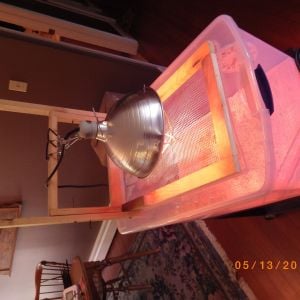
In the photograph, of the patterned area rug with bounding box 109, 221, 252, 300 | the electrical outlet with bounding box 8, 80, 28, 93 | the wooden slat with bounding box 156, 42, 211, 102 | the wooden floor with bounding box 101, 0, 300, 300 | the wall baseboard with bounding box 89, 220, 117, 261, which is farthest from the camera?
the wall baseboard with bounding box 89, 220, 117, 261

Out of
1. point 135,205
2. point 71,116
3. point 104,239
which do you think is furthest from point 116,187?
point 104,239

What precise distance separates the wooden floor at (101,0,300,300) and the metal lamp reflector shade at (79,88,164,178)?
88 cm

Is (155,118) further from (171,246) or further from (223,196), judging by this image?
(171,246)

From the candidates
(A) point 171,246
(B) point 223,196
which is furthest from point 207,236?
(B) point 223,196

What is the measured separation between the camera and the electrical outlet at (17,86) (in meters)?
1.13

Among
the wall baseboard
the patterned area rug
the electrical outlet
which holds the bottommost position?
the patterned area rug

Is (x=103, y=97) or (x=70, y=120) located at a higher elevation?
(x=103, y=97)

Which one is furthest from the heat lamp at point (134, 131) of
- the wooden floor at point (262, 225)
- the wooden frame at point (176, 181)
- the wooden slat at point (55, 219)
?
the wooden floor at point (262, 225)

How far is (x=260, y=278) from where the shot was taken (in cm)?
132

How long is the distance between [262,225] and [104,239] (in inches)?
49.1

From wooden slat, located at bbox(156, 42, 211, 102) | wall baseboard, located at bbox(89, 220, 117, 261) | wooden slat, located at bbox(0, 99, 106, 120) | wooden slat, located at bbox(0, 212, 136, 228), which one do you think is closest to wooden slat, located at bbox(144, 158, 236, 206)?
wooden slat, located at bbox(0, 212, 136, 228)

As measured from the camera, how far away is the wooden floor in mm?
1255

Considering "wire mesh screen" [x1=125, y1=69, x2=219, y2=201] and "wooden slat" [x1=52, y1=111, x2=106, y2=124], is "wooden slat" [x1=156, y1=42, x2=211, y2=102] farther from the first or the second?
"wooden slat" [x1=52, y1=111, x2=106, y2=124]

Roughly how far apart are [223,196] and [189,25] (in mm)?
1282
